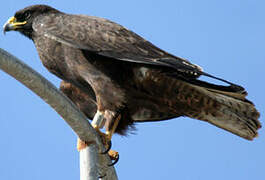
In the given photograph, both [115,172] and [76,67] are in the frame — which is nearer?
[115,172]

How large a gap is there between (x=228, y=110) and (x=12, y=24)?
10.1ft

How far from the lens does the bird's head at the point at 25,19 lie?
22.5 feet

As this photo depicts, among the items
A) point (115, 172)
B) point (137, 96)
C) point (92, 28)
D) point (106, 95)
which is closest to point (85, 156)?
point (115, 172)

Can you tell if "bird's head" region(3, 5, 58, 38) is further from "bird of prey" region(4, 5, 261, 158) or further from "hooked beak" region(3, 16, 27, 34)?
"bird of prey" region(4, 5, 261, 158)

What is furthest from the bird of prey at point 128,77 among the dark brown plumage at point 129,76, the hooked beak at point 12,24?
the hooked beak at point 12,24

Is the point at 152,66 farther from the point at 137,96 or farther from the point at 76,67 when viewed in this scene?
the point at 76,67

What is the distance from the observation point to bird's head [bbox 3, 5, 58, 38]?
6848mm

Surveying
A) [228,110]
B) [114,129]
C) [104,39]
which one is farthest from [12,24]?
[228,110]

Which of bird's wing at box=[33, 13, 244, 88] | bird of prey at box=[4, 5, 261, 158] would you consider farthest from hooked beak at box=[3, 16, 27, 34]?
bird of prey at box=[4, 5, 261, 158]

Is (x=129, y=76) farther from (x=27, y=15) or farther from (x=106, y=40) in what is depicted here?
(x=27, y=15)

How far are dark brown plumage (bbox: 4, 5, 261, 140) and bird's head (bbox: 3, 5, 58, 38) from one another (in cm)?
31

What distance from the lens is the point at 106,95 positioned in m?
5.98

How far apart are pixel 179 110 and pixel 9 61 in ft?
9.26

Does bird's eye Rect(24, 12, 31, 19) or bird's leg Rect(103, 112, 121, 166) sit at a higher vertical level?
bird's eye Rect(24, 12, 31, 19)
